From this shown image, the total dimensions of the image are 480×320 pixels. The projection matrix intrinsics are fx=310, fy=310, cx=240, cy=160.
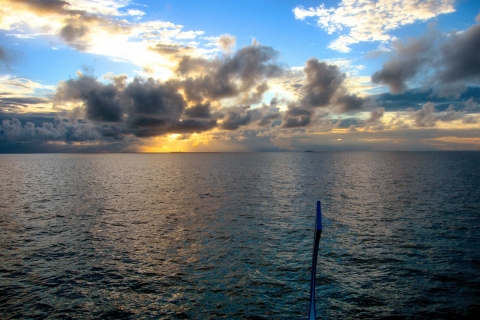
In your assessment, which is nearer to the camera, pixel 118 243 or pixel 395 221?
pixel 118 243

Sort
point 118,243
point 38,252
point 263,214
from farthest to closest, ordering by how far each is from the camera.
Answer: point 263,214 < point 118,243 < point 38,252

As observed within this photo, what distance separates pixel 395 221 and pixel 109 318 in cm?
3954

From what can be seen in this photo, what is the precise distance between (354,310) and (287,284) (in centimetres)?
544

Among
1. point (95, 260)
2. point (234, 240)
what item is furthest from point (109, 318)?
point (234, 240)

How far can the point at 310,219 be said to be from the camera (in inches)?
1852

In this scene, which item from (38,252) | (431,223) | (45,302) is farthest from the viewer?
(431,223)

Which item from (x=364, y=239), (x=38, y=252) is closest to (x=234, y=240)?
(x=364, y=239)

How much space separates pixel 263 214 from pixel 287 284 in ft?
87.3

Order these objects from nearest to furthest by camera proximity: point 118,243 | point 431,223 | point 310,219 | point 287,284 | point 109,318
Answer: point 109,318 < point 287,284 < point 118,243 < point 431,223 < point 310,219

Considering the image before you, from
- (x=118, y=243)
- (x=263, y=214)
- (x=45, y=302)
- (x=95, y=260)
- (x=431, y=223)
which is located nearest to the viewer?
(x=45, y=302)

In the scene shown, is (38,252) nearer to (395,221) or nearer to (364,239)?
(364,239)

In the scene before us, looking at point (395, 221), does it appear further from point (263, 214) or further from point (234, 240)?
point (234, 240)

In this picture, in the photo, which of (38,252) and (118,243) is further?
(118,243)

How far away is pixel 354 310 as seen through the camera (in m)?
20.5
